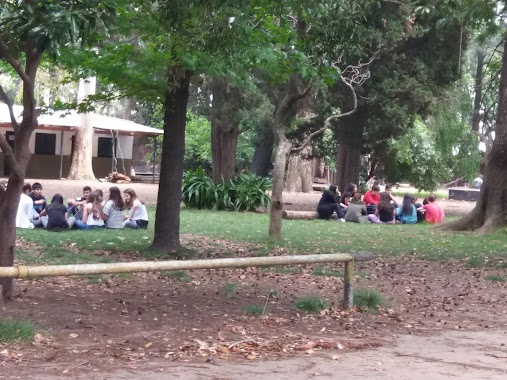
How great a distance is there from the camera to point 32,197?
18.6 metres

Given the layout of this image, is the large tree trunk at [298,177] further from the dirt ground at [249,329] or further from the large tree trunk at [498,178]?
the dirt ground at [249,329]

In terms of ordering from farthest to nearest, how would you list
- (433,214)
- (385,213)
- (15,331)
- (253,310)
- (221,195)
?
(221,195), (385,213), (433,214), (253,310), (15,331)

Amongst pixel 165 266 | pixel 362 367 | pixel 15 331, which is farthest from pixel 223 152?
pixel 362 367

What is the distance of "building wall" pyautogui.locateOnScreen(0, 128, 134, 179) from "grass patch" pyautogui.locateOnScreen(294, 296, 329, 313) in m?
32.6

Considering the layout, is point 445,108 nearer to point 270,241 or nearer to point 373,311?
point 270,241

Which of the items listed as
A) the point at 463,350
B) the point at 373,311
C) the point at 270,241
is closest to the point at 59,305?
the point at 373,311

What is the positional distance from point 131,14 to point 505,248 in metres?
8.76

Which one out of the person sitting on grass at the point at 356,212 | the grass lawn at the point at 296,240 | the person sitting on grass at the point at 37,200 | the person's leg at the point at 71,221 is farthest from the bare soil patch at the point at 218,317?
the person sitting on grass at the point at 356,212

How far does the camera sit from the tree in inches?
283

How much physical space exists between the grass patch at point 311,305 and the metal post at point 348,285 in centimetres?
23

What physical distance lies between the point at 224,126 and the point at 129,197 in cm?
918

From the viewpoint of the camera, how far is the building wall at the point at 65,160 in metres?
42.5

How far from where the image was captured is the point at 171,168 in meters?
14.2

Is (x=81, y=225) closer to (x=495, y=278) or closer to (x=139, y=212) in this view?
(x=139, y=212)
